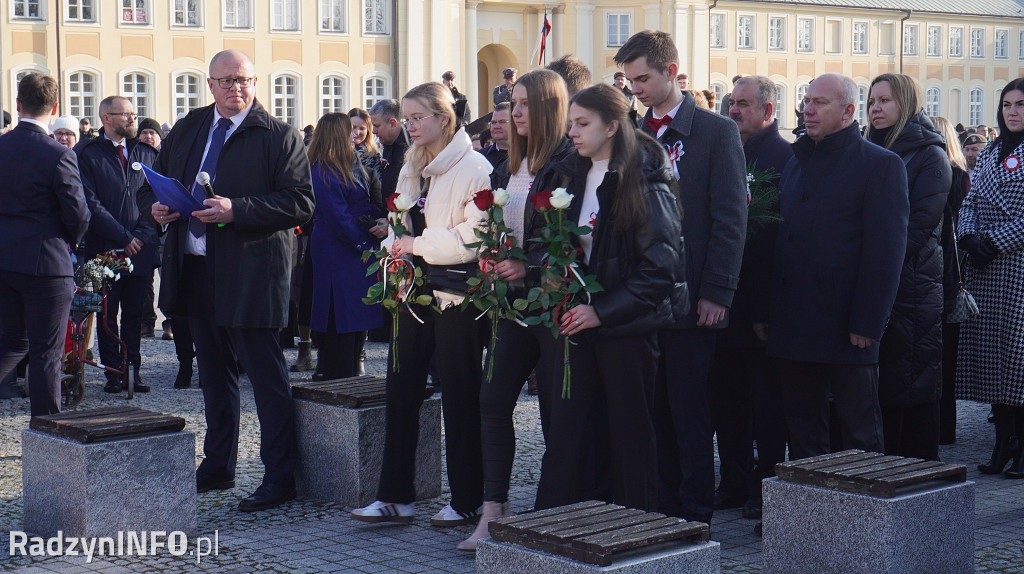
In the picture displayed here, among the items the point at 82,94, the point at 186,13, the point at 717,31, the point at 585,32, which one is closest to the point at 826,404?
the point at 82,94

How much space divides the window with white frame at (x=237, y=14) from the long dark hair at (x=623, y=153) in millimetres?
41545

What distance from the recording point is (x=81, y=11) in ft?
139

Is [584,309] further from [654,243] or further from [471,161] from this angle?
[471,161]

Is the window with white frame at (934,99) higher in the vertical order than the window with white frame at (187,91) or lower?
higher

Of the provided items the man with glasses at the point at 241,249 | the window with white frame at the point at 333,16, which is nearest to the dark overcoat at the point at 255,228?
the man with glasses at the point at 241,249

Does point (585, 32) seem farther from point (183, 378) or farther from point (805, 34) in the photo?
point (183, 378)

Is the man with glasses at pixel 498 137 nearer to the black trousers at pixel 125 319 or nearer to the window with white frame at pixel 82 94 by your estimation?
the black trousers at pixel 125 319

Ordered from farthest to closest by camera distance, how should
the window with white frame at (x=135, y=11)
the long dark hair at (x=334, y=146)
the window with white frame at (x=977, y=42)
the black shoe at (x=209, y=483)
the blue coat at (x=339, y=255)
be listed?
the window with white frame at (x=977, y=42) < the window with white frame at (x=135, y=11) < the blue coat at (x=339, y=255) < the long dark hair at (x=334, y=146) < the black shoe at (x=209, y=483)

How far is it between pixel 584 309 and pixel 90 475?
2258 mm

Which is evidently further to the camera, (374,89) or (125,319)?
(374,89)

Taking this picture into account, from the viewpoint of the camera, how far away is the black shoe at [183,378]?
1024 centimetres

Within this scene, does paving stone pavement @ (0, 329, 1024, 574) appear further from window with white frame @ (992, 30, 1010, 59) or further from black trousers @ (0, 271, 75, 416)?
window with white frame @ (992, 30, 1010, 59)

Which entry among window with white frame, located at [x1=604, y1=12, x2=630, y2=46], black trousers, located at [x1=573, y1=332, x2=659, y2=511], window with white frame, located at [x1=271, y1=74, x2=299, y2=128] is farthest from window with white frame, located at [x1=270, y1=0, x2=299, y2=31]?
black trousers, located at [x1=573, y1=332, x2=659, y2=511]

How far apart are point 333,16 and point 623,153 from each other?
43.8 meters
